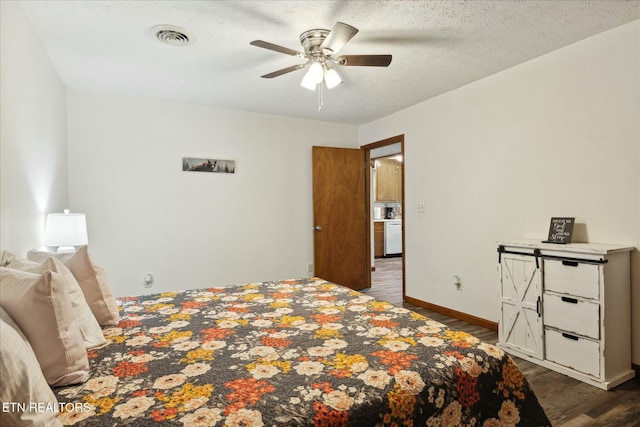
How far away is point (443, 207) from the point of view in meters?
3.95

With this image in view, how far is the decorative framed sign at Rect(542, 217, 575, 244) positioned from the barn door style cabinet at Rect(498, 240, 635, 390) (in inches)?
3.9

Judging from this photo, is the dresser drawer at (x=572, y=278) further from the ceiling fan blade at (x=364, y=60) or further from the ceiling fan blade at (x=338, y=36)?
the ceiling fan blade at (x=338, y=36)

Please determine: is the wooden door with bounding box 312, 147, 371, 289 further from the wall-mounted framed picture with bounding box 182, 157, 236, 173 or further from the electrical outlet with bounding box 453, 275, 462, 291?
the electrical outlet with bounding box 453, 275, 462, 291

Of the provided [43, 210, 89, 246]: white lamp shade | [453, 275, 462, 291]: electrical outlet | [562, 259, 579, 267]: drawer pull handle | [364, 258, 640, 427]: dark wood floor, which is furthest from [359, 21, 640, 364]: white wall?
[43, 210, 89, 246]: white lamp shade

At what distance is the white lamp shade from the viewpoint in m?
2.58

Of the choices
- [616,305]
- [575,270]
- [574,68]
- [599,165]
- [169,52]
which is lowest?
[616,305]

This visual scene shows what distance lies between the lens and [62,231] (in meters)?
2.61

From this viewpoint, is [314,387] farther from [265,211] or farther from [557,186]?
[265,211]

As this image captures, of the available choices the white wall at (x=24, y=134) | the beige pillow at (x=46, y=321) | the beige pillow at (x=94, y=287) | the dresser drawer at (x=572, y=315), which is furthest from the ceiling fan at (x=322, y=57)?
the dresser drawer at (x=572, y=315)

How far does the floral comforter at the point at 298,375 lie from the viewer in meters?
1.04

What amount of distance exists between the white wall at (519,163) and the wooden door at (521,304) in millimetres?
424

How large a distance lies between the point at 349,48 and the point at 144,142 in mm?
2602

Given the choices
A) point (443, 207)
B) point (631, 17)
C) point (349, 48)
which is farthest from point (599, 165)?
point (349, 48)

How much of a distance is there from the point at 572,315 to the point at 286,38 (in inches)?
113
